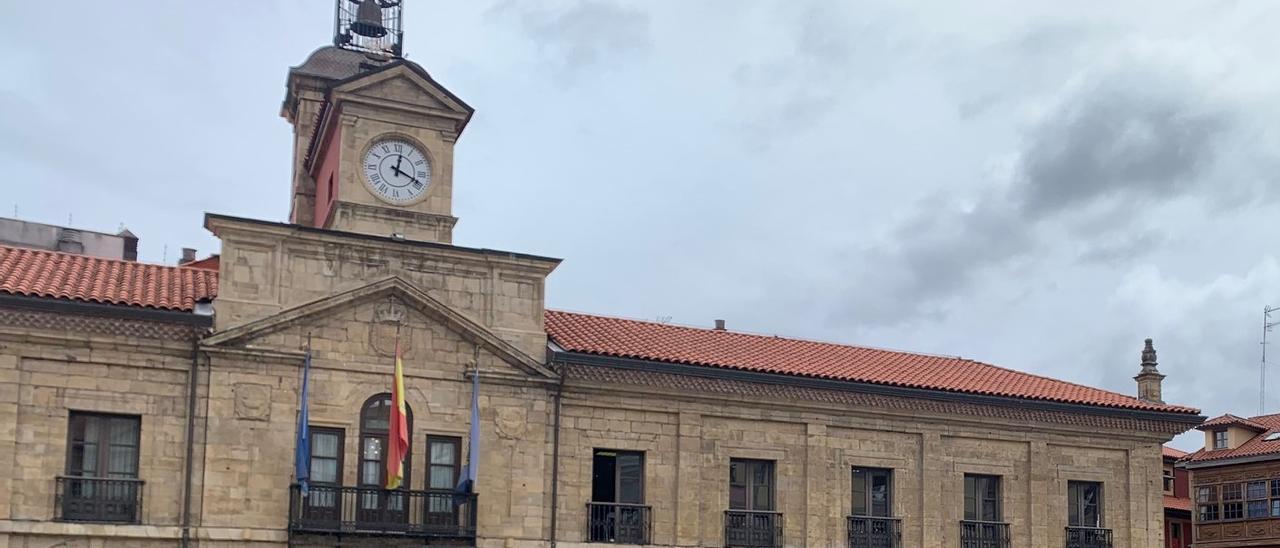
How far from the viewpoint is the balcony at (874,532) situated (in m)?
33.3

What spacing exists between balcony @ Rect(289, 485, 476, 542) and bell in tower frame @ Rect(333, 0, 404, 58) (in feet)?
57.0

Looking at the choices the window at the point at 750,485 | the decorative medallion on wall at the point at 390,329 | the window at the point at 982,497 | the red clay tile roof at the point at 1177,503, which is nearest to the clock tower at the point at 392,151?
the decorative medallion on wall at the point at 390,329

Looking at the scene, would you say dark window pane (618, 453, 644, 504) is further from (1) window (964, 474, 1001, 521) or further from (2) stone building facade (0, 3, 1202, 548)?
(1) window (964, 474, 1001, 521)

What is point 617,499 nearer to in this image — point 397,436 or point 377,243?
point 397,436

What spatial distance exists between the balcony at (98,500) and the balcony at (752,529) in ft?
40.0

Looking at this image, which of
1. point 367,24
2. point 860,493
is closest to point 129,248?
point 367,24

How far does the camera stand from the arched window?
28125 mm

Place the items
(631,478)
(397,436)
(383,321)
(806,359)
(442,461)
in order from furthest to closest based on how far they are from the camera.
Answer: (806,359), (631,478), (442,461), (383,321), (397,436)

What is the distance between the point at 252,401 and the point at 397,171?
5.97 metres

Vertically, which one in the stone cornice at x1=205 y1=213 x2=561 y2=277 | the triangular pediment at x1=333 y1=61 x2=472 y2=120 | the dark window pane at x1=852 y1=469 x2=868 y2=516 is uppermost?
the triangular pediment at x1=333 y1=61 x2=472 y2=120

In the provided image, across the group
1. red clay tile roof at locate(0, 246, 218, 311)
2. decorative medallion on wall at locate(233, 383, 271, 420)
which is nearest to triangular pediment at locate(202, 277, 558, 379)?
decorative medallion on wall at locate(233, 383, 271, 420)

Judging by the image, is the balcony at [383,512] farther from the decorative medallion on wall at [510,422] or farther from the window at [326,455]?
the decorative medallion on wall at [510,422]

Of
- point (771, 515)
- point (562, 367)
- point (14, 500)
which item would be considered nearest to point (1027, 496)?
point (771, 515)

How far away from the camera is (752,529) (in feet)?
105
